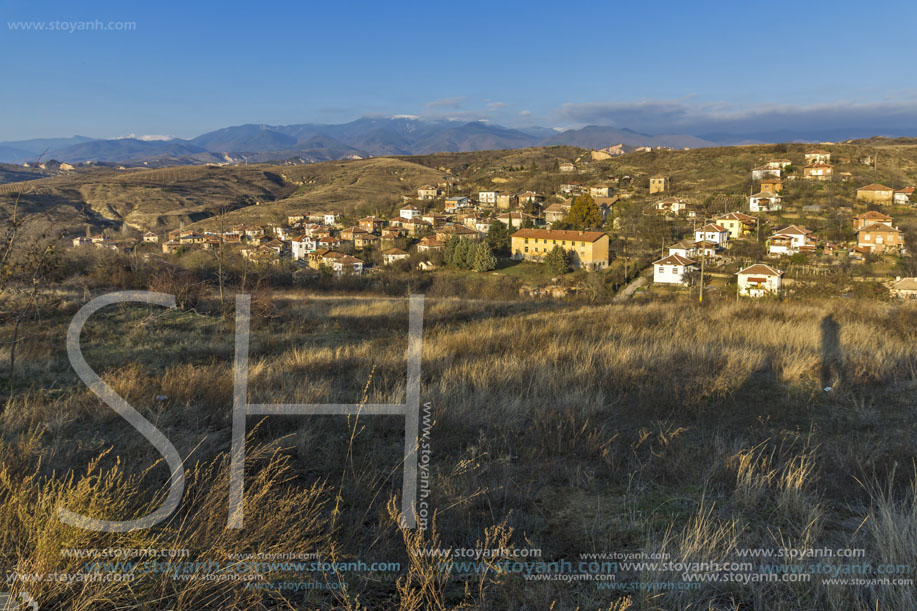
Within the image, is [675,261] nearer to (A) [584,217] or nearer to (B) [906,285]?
(B) [906,285]

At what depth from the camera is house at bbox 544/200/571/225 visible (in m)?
58.8

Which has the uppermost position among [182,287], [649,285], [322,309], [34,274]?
[34,274]

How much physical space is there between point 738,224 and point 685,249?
1094 centimetres

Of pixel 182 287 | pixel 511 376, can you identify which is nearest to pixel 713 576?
pixel 511 376

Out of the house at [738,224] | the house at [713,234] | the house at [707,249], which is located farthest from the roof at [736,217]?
the house at [707,249]

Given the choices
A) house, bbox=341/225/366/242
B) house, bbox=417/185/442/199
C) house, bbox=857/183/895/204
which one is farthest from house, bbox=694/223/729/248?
house, bbox=417/185/442/199

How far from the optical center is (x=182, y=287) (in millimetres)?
10938

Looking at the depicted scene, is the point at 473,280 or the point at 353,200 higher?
the point at 353,200

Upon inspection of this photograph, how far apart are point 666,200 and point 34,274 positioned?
6185 centimetres

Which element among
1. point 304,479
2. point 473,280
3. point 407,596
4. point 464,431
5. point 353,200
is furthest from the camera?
point 353,200

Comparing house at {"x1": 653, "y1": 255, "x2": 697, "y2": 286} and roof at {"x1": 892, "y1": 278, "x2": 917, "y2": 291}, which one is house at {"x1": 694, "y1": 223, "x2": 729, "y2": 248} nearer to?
house at {"x1": 653, "y1": 255, "x2": 697, "y2": 286}

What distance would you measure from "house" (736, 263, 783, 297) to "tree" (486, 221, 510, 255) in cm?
2310

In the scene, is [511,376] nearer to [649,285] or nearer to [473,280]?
[473,280]

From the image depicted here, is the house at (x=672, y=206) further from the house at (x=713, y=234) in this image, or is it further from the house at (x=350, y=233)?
the house at (x=350, y=233)
